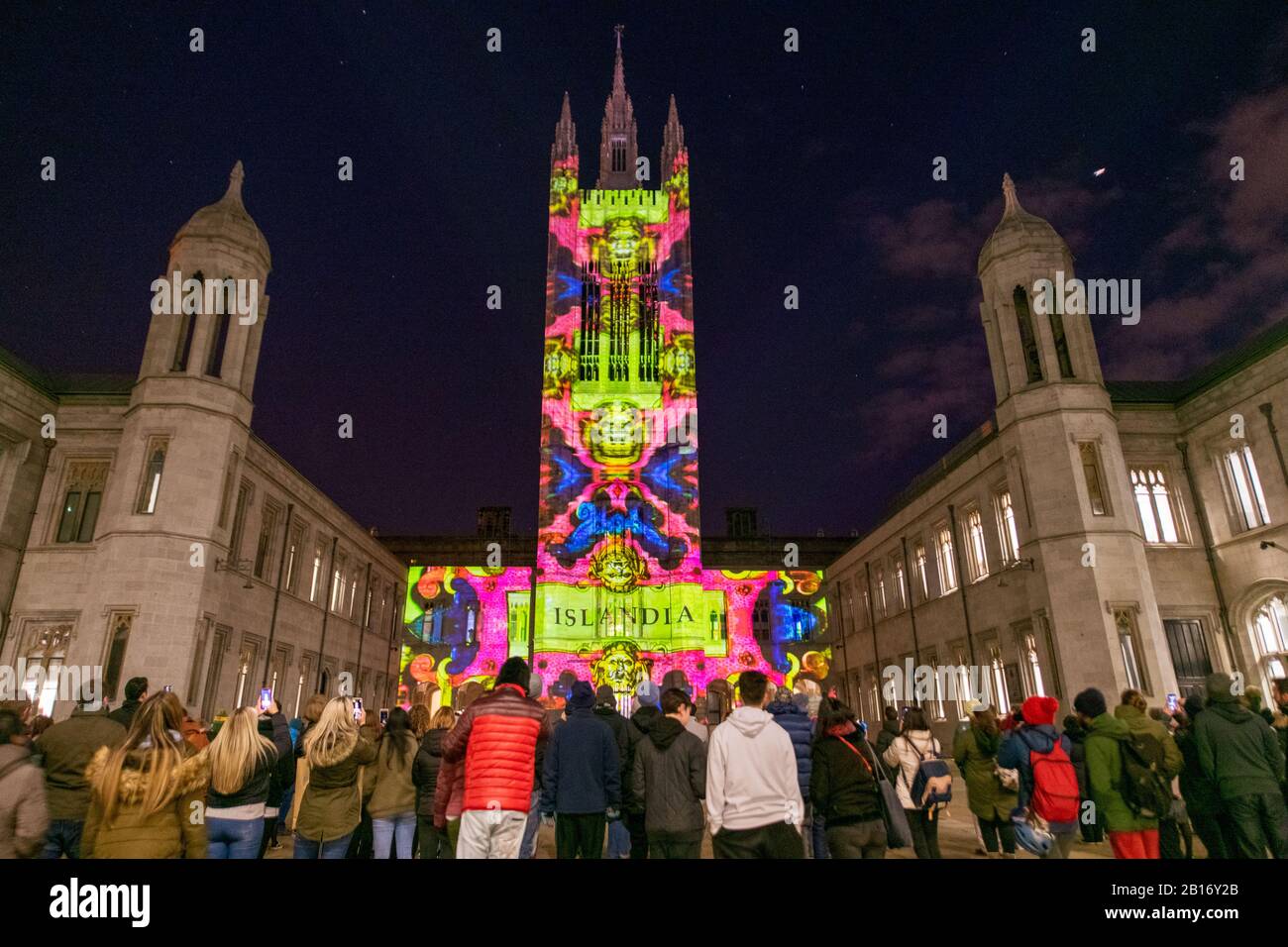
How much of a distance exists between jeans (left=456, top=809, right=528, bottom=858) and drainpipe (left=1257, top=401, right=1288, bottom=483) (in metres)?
23.6

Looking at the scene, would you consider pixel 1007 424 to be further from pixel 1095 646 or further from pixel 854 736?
pixel 854 736

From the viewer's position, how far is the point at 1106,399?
2302 centimetres

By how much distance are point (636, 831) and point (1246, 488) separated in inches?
884

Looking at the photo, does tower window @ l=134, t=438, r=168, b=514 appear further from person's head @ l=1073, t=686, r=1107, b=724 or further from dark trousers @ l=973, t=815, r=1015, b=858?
person's head @ l=1073, t=686, r=1107, b=724

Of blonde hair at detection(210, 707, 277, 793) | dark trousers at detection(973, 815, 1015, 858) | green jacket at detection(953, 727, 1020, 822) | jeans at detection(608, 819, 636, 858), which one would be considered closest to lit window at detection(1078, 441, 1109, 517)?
dark trousers at detection(973, 815, 1015, 858)

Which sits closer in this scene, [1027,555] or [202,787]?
[202,787]

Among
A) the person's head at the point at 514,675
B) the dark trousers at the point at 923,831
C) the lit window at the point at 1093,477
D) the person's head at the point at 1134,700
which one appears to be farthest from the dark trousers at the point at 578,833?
the lit window at the point at 1093,477

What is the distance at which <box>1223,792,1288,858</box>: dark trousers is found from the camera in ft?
22.6

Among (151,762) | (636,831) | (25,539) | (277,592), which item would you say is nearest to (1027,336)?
(636,831)

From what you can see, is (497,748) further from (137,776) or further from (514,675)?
(137,776)

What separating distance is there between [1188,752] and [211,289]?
26.6 m
